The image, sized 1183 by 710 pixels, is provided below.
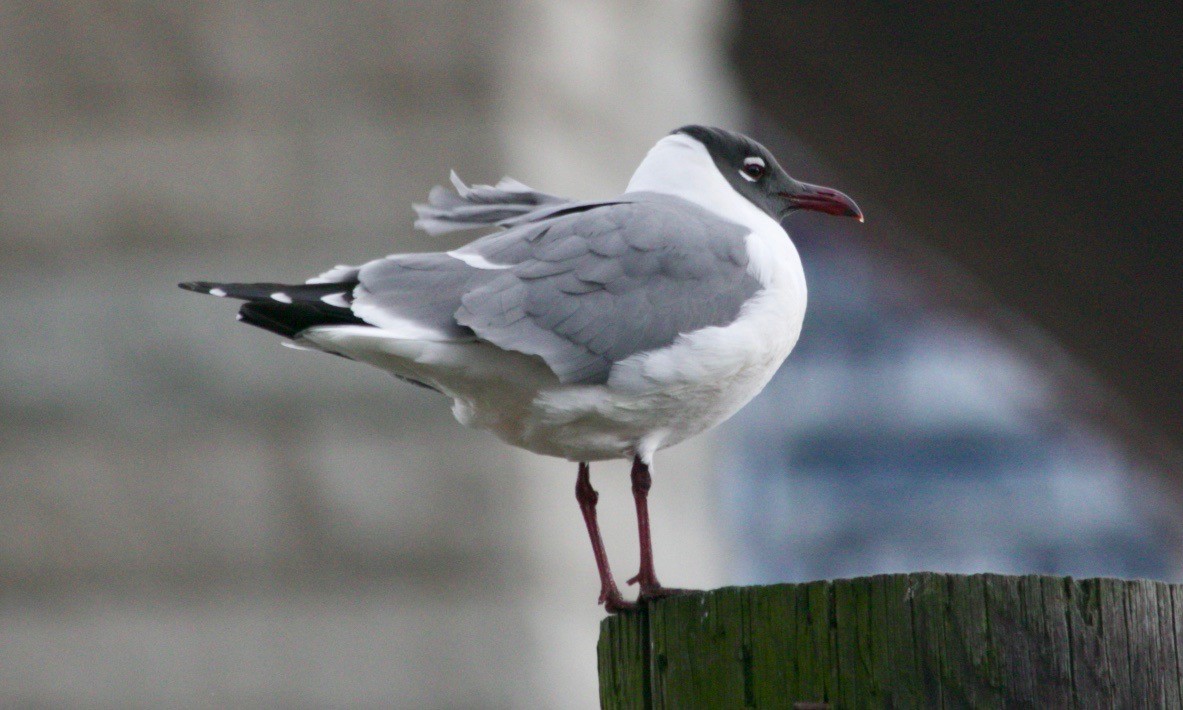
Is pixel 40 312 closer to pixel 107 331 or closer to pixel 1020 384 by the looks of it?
pixel 107 331

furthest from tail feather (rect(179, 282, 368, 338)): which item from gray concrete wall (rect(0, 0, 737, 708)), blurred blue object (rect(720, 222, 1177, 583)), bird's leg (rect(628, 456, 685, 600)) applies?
blurred blue object (rect(720, 222, 1177, 583))

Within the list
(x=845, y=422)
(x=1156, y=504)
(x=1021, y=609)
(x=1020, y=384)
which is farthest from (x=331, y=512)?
(x=845, y=422)

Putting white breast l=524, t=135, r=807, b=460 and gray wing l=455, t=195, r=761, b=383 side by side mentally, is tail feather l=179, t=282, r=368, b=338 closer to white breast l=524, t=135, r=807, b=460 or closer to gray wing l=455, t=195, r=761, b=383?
gray wing l=455, t=195, r=761, b=383

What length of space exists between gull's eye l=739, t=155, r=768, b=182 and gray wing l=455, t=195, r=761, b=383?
0.36m

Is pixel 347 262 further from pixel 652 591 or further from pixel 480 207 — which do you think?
pixel 652 591

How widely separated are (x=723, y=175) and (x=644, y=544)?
2.18ft

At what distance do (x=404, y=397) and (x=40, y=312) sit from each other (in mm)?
1081

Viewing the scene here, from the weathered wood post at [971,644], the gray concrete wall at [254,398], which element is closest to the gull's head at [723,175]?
the weathered wood post at [971,644]

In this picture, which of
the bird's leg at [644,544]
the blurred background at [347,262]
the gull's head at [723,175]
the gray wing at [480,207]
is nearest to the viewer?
the bird's leg at [644,544]

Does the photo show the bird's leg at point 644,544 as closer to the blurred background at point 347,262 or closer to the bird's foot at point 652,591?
the bird's foot at point 652,591

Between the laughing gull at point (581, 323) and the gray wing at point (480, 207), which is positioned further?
the gray wing at point (480, 207)

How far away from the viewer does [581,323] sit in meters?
2.06

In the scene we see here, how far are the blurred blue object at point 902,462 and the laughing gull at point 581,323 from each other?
6134 mm

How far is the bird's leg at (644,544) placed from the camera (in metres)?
2.06
